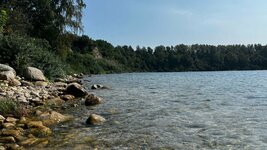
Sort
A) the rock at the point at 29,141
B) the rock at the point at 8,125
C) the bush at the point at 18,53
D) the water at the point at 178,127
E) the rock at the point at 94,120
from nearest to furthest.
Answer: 1. the rock at the point at 29,141
2. the water at the point at 178,127
3. the rock at the point at 8,125
4. the rock at the point at 94,120
5. the bush at the point at 18,53

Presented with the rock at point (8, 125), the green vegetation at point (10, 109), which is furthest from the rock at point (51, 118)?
the rock at point (8, 125)

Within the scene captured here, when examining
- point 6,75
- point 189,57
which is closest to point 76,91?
point 6,75

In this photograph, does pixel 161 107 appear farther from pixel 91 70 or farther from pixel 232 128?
pixel 91 70

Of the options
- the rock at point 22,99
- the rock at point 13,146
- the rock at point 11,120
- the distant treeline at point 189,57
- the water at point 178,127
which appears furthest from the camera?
the distant treeline at point 189,57

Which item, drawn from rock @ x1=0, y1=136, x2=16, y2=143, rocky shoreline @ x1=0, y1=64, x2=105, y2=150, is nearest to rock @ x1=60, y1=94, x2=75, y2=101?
rocky shoreline @ x1=0, y1=64, x2=105, y2=150

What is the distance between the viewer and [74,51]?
10938cm

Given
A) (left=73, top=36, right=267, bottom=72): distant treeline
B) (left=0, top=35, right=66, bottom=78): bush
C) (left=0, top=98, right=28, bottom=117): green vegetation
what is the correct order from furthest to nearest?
(left=73, top=36, right=267, bottom=72): distant treeline → (left=0, top=35, right=66, bottom=78): bush → (left=0, top=98, right=28, bottom=117): green vegetation

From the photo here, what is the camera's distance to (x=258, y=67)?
465 feet

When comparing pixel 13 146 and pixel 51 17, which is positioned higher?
pixel 51 17

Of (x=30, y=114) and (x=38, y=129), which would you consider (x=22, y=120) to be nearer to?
(x=38, y=129)

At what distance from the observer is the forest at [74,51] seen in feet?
92.8

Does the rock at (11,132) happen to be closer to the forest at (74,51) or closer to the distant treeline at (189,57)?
the forest at (74,51)

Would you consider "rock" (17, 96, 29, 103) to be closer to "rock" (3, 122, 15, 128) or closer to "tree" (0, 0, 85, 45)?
"rock" (3, 122, 15, 128)

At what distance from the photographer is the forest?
92.8 ft
